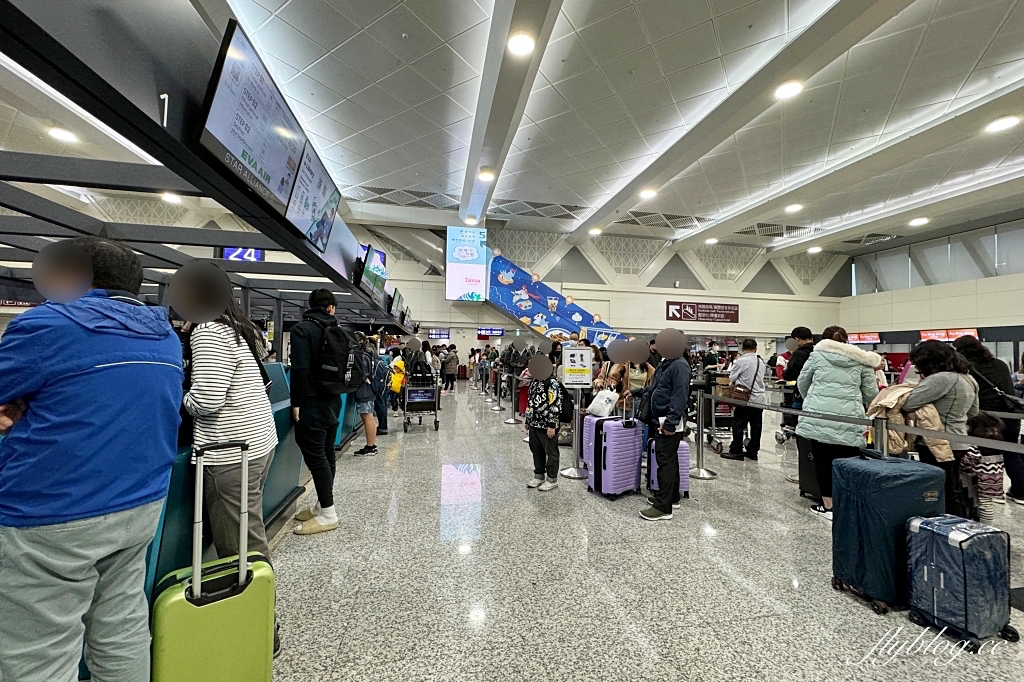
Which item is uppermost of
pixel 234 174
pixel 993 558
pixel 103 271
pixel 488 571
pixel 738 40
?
pixel 738 40

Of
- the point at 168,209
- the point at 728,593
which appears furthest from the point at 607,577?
the point at 168,209

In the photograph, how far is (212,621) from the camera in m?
1.43

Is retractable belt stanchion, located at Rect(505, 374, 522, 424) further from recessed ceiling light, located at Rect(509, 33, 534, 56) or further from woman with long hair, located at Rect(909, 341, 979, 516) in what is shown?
woman with long hair, located at Rect(909, 341, 979, 516)

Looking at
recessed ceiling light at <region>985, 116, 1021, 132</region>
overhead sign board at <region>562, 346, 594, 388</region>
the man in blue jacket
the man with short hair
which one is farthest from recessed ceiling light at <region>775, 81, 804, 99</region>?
the man in blue jacket

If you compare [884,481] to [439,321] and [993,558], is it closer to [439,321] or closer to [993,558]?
[993,558]

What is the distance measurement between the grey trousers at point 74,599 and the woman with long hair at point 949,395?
4.33 m

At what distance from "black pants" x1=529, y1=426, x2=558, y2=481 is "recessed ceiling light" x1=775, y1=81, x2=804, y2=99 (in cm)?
790

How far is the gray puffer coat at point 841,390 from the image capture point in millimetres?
3526

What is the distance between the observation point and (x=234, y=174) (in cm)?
243

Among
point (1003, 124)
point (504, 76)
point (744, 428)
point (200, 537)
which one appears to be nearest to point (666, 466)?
point (744, 428)

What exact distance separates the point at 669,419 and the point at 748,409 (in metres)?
3.06

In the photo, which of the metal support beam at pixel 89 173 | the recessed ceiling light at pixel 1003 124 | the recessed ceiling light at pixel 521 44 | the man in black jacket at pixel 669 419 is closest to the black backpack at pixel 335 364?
the metal support beam at pixel 89 173

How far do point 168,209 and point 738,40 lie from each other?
1995 centimetres

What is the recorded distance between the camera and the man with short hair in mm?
5723
